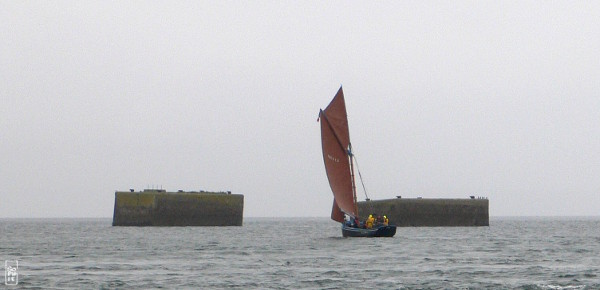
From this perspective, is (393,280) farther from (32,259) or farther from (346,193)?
(346,193)

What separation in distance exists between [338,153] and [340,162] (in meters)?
0.85

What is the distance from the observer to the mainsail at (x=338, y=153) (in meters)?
71.7

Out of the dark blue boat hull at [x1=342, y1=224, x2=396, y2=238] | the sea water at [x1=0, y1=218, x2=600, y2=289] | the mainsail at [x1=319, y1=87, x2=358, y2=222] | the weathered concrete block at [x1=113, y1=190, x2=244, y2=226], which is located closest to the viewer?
the sea water at [x1=0, y1=218, x2=600, y2=289]

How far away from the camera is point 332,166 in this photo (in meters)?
71.8

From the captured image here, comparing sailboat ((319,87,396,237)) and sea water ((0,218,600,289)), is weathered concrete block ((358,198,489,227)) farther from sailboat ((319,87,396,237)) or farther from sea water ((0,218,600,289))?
sea water ((0,218,600,289))

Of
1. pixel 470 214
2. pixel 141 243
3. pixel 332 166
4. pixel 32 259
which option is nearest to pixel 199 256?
pixel 32 259

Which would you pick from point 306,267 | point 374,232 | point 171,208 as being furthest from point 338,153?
point 171,208

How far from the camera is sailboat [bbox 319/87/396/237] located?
71.8 metres

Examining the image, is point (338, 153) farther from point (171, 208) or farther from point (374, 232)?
point (171, 208)

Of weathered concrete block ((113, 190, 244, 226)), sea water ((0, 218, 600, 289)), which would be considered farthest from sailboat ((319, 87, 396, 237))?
weathered concrete block ((113, 190, 244, 226))

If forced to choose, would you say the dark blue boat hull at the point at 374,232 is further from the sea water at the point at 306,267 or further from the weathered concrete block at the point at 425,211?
the weathered concrete block at the point at 425,211

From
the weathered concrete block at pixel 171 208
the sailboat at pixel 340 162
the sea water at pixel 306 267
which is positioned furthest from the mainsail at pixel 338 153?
the weathered concrete block at pixel 171 208

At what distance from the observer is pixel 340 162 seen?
73062 mm

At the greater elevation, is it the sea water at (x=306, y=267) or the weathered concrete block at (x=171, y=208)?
the weathered concrete block at (x=171, y=208)
